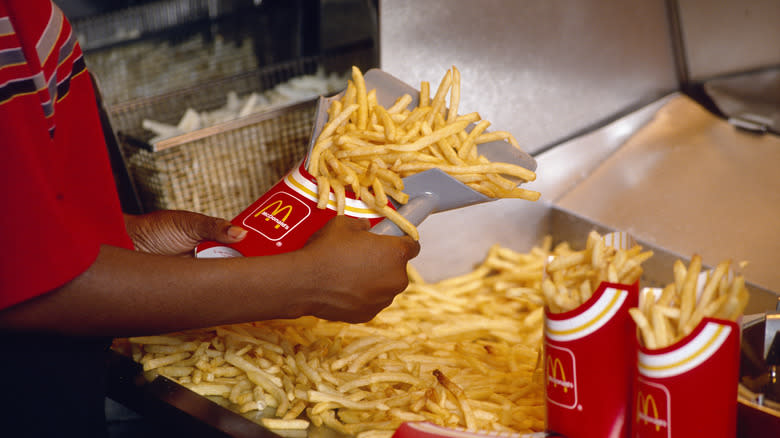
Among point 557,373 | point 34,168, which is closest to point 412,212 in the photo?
point 557,373

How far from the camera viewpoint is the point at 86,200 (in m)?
1.40

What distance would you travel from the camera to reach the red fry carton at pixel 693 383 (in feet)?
3.40

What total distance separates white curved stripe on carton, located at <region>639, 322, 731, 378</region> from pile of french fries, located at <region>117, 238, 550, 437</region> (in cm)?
29

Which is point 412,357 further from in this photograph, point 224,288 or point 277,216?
point 224,288

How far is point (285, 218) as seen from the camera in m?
1.53

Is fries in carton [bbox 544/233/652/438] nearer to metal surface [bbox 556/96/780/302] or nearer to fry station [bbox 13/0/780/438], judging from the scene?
fry station [bbox 13/0/780/438]

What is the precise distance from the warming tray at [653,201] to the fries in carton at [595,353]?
96 cm

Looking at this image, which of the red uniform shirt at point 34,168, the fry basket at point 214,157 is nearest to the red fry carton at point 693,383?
the red uniform shirt at point 34,168

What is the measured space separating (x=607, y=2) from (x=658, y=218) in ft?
2.75

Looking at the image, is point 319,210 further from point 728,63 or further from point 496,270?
point 728,63

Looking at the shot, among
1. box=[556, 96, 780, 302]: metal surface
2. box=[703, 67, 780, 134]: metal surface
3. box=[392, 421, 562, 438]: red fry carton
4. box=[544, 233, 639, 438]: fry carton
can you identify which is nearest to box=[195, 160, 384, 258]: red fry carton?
box=[392, 421, 562, 438]: red fry carton

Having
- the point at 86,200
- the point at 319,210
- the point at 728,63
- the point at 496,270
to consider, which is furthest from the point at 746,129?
the point at 86,200

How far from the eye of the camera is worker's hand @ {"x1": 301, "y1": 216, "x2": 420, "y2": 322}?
1.39 m

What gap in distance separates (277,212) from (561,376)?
0.68m
